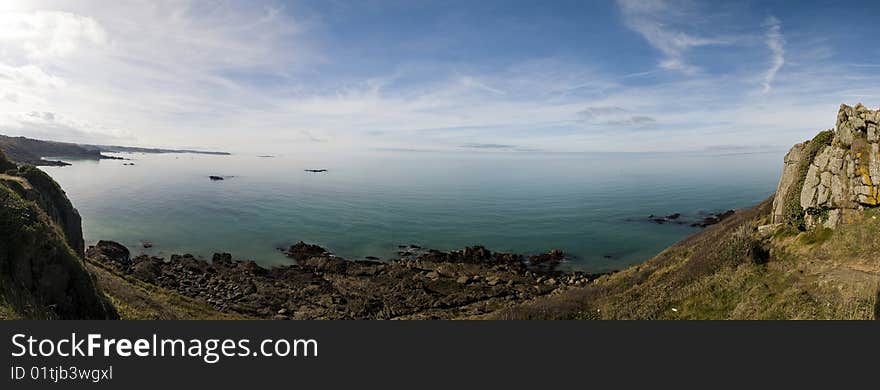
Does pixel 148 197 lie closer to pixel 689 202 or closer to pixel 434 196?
pixel 434 196

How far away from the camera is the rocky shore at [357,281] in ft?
102

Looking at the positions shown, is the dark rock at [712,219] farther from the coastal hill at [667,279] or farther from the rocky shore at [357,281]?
the coastal hill at [667,279]

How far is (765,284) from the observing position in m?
14.4

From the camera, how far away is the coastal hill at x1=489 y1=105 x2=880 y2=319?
12.2 meters

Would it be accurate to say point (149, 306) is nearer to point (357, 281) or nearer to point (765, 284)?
point (357, 281)

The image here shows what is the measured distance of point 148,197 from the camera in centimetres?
9244

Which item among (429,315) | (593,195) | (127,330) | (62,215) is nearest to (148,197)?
(62,215)

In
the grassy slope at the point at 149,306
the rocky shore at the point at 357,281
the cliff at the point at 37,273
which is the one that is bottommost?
the rocky shore at the point at 357,281

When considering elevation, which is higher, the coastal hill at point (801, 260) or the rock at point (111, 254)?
the coastal hill at point (801, 260)

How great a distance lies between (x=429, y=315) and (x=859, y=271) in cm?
2404

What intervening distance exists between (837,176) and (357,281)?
34.8m

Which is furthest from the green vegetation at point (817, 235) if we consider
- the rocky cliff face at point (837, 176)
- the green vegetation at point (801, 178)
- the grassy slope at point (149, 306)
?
the grassy slope at point (149, 306)

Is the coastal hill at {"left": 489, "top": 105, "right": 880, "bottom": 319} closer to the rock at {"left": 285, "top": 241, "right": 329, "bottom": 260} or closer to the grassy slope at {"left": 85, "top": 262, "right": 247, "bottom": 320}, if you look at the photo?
the grassy slope at {"left": 85, "top": 262, "right": 247, "bottom": 320}

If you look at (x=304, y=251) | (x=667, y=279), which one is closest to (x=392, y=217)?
(x=304, y=251)
